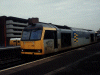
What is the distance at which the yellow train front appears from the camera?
9.54 metres

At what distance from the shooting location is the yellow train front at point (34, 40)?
9539mm

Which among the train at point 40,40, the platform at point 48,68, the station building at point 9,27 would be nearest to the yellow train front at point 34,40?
the train at point 40,40

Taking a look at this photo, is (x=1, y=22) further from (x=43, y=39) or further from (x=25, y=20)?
(x=43, y=39)

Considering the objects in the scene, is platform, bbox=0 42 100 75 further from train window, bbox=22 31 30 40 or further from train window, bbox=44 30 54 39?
train window, bbox=22 31 30 40

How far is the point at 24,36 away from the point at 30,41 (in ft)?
3.40

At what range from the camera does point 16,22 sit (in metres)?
69.8

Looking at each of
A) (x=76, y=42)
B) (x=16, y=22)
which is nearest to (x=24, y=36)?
(x=76, y=42)

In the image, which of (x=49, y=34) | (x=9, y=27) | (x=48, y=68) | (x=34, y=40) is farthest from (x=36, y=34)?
(x=9, y=27)

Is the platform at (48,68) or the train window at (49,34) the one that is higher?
the train window at (49,34)

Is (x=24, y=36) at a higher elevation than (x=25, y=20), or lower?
lower

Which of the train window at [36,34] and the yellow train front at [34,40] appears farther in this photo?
the train window at [36,34]

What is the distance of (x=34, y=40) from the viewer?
9.70 metres

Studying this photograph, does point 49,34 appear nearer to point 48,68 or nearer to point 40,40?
point 40,40

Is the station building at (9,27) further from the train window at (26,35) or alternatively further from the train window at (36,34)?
the train window at (36,34)
